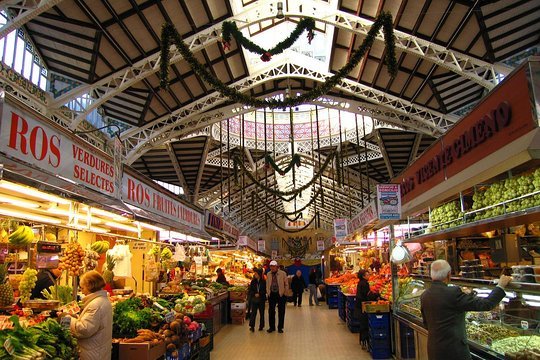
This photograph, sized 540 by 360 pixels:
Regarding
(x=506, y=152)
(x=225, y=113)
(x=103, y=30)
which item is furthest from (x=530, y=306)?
(x=225, y=113)

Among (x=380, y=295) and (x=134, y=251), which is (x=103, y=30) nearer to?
(x=134, y=251)

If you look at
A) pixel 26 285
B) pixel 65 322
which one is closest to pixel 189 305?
pixel 26 285

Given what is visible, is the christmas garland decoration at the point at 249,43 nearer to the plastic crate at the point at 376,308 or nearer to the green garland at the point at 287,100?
the green garland at the point at 287,100

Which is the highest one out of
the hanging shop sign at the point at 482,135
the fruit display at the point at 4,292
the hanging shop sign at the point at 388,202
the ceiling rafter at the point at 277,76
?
the ceiling rafter at the point at 277,76

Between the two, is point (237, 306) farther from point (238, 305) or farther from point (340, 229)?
point (340, 229)

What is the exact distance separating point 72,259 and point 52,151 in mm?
1765

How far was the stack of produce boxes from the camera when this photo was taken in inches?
491

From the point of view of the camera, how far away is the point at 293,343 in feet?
29.2

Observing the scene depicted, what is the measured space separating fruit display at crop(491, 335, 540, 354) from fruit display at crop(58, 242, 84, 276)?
177 inches

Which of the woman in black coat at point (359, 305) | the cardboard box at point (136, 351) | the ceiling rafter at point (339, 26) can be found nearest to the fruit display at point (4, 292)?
the cardboard box at point (136, 351)

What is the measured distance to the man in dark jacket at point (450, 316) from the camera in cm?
357

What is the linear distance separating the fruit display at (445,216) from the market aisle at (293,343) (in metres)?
2.48

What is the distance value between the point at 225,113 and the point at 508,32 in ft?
34.3

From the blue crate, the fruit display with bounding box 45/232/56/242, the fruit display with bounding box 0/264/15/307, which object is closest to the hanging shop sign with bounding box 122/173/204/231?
the fruit display with bounding box 45/232/56/242
